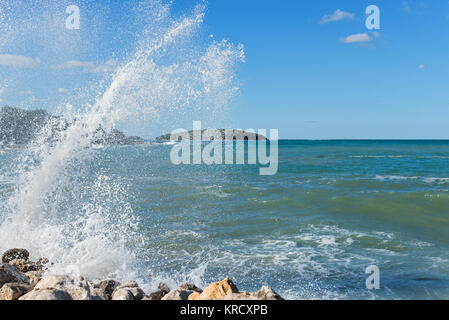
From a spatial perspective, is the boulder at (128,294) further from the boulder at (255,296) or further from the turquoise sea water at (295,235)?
the turquoise sea water at (295,235)

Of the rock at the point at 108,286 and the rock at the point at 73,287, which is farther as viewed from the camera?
the rock at the point at 108,286

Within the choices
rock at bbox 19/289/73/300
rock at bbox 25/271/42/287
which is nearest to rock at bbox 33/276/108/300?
rock at bbox 19/289/73/300

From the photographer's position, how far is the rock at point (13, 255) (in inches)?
327

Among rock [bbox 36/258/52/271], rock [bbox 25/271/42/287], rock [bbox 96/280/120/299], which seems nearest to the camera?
rock [bbox 96/280/120/299]

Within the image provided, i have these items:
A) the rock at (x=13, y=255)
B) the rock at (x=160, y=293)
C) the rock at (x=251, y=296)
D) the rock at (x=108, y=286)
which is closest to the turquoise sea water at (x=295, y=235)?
the rock at (x=160, y=293)

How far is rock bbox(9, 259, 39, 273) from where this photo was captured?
796 centimetres

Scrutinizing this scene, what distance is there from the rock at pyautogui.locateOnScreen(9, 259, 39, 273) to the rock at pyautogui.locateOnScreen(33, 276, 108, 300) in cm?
246

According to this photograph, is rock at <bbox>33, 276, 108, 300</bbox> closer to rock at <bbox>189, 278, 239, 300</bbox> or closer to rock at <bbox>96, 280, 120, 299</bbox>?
rock at <bbox>96, 280, 120, 299</bbox>

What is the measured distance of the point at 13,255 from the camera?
27.7 feet

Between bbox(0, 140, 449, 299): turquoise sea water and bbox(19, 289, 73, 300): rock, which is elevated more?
bbox(19, 289, 73, 300): rock

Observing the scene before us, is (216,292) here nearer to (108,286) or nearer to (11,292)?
(108,286)

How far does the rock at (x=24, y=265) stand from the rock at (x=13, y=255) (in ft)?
1.03
